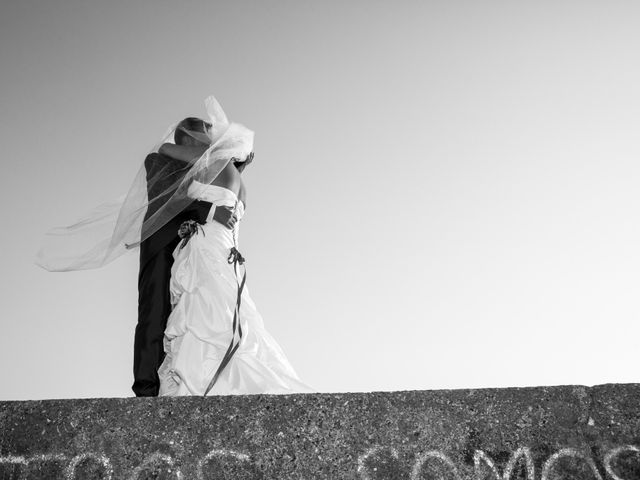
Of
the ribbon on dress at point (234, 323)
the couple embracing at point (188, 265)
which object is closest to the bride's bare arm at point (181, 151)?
the couple embracing at point (188, 265)

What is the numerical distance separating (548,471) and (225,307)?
2.66 meters

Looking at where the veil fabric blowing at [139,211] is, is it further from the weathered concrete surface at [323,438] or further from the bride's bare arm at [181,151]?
the weathered concrete surface at [323,438]

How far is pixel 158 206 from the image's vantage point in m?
A: 4.64

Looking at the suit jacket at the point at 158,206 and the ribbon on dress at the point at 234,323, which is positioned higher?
the suit jacket at the point at 158,206

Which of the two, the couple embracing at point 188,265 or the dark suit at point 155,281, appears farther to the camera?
the dark suit at point 155,281

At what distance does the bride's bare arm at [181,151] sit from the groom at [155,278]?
3cm

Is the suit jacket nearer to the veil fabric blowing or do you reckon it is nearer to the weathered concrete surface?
the veil fabric blowing

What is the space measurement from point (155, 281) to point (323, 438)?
2.73m

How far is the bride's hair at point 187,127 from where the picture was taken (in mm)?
5059

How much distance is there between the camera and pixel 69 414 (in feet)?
7.18

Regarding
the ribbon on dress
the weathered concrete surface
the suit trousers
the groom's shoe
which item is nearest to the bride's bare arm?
the suit trousers

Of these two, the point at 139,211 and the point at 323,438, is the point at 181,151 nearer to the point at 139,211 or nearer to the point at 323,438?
Answer: the point at 139,211

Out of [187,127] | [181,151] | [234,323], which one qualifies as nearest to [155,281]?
[234,323]

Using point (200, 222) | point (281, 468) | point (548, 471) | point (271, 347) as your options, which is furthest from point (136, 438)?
point (200, 222)
